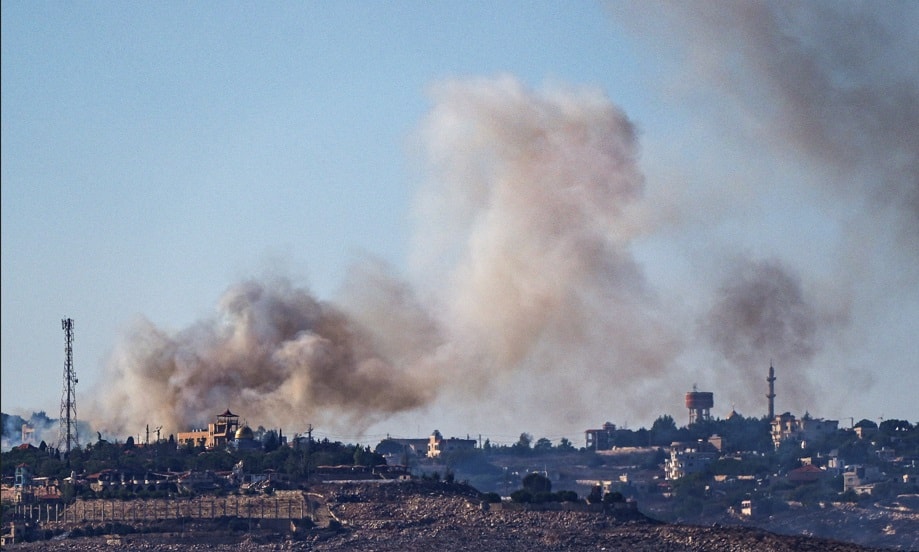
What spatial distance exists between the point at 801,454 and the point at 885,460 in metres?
9.15

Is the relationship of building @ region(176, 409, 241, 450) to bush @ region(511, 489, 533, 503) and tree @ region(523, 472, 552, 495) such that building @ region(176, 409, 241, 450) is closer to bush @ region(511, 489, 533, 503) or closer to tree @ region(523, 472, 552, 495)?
tree @ region(523, 472, 552, 495)

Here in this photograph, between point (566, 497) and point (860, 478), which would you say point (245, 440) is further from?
point (860, 478)

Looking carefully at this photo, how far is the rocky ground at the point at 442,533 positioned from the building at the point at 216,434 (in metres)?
21.6

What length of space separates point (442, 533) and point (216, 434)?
34562mm

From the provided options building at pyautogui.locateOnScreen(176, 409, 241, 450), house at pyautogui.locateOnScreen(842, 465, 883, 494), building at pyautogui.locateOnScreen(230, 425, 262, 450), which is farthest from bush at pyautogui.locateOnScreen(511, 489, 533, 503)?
house at pyautogui.locateOnScreen(842, 465, 883, 494)

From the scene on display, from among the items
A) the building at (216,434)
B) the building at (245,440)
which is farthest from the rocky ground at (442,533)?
the building at (216,434)

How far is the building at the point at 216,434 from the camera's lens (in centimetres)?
14188

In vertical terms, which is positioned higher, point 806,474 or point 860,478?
point 806,474

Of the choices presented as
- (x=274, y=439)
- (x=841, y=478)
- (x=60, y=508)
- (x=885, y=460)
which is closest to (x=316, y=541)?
(x=60, y=508)

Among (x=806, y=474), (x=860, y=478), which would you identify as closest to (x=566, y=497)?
(x=806, y=474)

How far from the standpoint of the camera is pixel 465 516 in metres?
116

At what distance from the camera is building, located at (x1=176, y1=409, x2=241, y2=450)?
141875mm

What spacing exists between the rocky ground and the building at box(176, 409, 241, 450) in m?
21.6

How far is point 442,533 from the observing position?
370 feet
